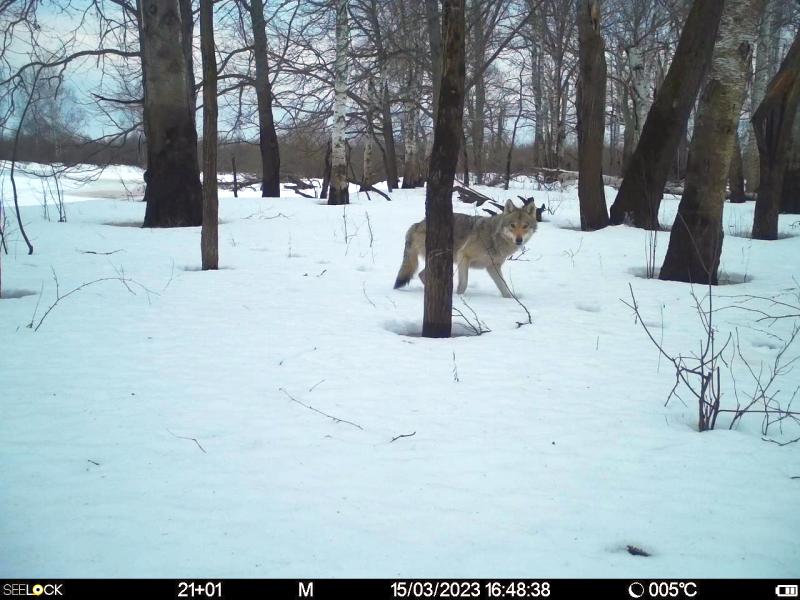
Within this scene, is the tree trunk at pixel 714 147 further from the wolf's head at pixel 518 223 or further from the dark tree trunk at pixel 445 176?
the dark tree trunk at pixel 445 176

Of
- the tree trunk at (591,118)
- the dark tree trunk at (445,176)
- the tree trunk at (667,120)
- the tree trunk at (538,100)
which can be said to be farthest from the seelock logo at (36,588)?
the tree trunk at (538,100)

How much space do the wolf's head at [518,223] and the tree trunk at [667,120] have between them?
3.80 m

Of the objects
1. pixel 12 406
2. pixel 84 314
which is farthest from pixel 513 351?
pixel 84 314

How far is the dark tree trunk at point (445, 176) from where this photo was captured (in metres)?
3.88

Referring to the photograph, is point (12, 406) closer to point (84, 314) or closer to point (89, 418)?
point (89, 418)

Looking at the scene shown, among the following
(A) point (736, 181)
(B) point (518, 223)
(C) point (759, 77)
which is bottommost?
(B) point (518, 223)

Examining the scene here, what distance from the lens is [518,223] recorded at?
6.88 m

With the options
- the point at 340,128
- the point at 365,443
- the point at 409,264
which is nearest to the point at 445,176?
the point at 365,443

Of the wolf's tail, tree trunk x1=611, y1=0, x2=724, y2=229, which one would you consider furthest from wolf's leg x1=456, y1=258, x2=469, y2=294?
tree trunk x1=611, y1=0, x2=724, y2=229

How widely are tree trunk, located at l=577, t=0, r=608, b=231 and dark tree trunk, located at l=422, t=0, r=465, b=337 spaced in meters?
7.46

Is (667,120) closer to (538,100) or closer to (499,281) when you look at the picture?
(499,281)

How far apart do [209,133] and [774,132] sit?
357 inches

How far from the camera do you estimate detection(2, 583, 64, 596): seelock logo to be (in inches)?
68.6

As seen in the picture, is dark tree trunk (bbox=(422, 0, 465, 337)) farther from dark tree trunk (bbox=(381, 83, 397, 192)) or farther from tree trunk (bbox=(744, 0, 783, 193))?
tree trunk (bbox=(744, 0, 783, 193))
